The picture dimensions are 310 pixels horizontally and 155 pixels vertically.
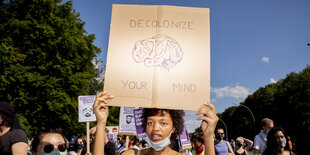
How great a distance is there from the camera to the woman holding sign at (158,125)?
7.90 ft

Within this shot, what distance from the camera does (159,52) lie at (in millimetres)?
2621

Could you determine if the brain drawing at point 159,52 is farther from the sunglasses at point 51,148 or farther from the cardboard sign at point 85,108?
the cardboard sign at point 85,108

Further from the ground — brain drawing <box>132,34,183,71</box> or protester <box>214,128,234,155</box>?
brain drawing <box>132,34,183,71</box>

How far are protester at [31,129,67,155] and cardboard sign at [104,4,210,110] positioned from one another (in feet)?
3.59

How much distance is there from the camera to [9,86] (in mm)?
15367

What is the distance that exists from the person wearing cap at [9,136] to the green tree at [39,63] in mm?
12387

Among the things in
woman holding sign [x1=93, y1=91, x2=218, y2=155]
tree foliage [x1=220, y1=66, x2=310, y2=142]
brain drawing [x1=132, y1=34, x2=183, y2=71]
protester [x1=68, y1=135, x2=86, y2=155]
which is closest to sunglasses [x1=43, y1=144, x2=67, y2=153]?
woman holding sign [x1=93, y1=91, x2=218, y2=155]

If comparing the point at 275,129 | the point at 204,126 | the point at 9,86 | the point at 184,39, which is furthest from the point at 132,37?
the point at 9,86

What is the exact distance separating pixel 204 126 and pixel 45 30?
628 inches

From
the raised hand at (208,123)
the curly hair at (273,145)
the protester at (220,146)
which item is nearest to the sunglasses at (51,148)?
the raised hand at (208,123)

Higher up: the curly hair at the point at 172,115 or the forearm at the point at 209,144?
the curly hair at the point at 172,115

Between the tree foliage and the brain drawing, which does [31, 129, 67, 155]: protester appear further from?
the tree foliage

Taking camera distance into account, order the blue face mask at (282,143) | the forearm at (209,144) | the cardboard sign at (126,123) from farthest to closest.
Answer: the cardboard sign at (126,123) → the blue face mask at (282,143) → the forearm at (209,144)

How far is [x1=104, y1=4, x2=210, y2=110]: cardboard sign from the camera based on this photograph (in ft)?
8.32
